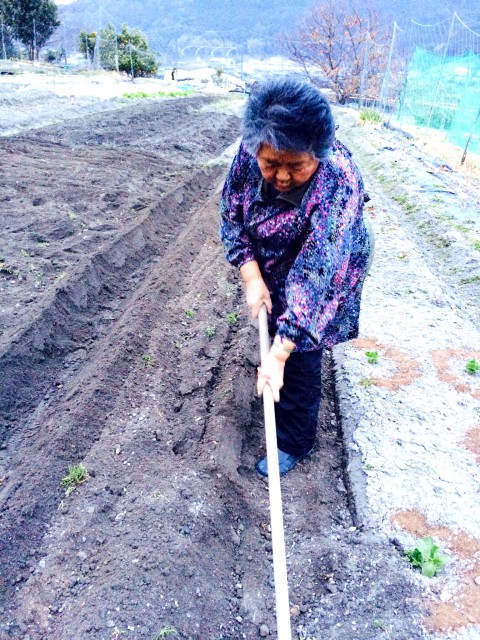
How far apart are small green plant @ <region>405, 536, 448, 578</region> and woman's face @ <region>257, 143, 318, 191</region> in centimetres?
156

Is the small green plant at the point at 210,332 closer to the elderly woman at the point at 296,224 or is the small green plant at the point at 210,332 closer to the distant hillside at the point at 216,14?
the elderly woman at the point at 296,224

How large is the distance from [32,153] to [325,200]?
310 inches

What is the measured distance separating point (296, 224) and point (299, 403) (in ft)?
3.14

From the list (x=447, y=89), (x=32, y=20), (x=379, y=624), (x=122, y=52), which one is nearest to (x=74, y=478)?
(x=379, y=624)

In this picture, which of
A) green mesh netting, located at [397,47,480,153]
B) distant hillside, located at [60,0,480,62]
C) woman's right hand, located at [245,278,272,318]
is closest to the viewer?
woman's right hand, located at [245,278,272,318]

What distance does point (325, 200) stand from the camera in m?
1.88

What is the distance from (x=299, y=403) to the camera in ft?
8.41

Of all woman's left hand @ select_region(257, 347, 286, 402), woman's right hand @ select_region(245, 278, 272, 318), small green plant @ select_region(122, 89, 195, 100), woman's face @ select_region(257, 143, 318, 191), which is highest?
woman's face @ select_region(257, 143, 318, 191)

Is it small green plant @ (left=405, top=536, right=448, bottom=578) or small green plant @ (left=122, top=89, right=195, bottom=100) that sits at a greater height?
small green plant @ (left=405, top=536, right=448, bottom=578)

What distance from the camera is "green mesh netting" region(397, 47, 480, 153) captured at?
41.2 feet

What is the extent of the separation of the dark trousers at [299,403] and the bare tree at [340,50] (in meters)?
26.5

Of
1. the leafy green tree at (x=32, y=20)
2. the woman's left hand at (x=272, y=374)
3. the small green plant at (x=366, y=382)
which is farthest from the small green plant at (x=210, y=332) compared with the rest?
the leafy green tree at (x=32, y=20)

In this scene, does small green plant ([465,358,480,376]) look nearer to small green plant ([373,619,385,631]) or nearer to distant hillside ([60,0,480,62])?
small green plant ([373,619,385,631])

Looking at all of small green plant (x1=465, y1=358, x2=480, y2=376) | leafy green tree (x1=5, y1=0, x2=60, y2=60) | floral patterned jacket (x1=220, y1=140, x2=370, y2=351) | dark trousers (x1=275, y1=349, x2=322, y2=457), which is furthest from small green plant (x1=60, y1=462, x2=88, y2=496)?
leafy green tree (x1=5, y1=0, x2=60, y2=60)
